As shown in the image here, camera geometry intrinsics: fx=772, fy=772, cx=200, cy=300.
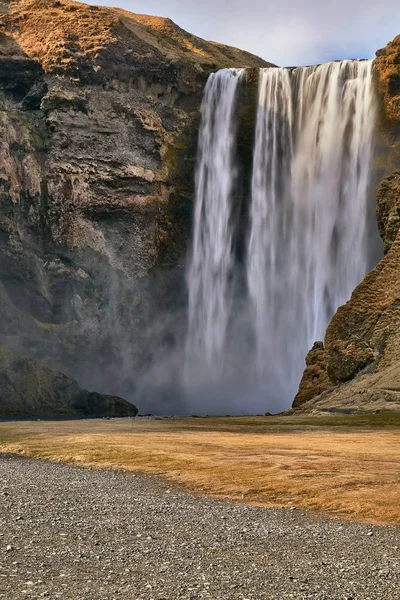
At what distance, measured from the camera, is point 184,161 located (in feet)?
368

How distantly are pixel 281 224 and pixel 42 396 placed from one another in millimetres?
40896

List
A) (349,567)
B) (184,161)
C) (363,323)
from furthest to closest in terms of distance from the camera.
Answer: (184,161)
(363,323)
(349,567)

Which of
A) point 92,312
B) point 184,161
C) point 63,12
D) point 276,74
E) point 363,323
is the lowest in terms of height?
point 363,323

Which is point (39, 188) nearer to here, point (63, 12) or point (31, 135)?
point (31, 135)

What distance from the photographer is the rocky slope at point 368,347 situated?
6412 cm

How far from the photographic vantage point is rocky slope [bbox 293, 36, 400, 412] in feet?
210

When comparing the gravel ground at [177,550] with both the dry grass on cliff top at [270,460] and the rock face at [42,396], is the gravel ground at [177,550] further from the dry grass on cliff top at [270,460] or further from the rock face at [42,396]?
the rock face at [42,396]

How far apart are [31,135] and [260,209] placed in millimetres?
34245

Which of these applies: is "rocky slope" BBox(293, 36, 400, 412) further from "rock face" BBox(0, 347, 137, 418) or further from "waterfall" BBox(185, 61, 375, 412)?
"rock face" BBox(0, 347, 137, 418)

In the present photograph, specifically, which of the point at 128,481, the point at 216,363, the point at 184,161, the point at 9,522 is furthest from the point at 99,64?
the point at 9,522

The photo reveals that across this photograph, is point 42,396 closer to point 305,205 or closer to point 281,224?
point 281,224

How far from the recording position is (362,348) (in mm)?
71000

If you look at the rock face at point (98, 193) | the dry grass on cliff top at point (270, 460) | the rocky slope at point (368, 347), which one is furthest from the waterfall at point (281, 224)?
the dry grass on cliff top at point (270, 460)

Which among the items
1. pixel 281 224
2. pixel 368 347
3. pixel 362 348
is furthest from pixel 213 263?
pixel 368 347
